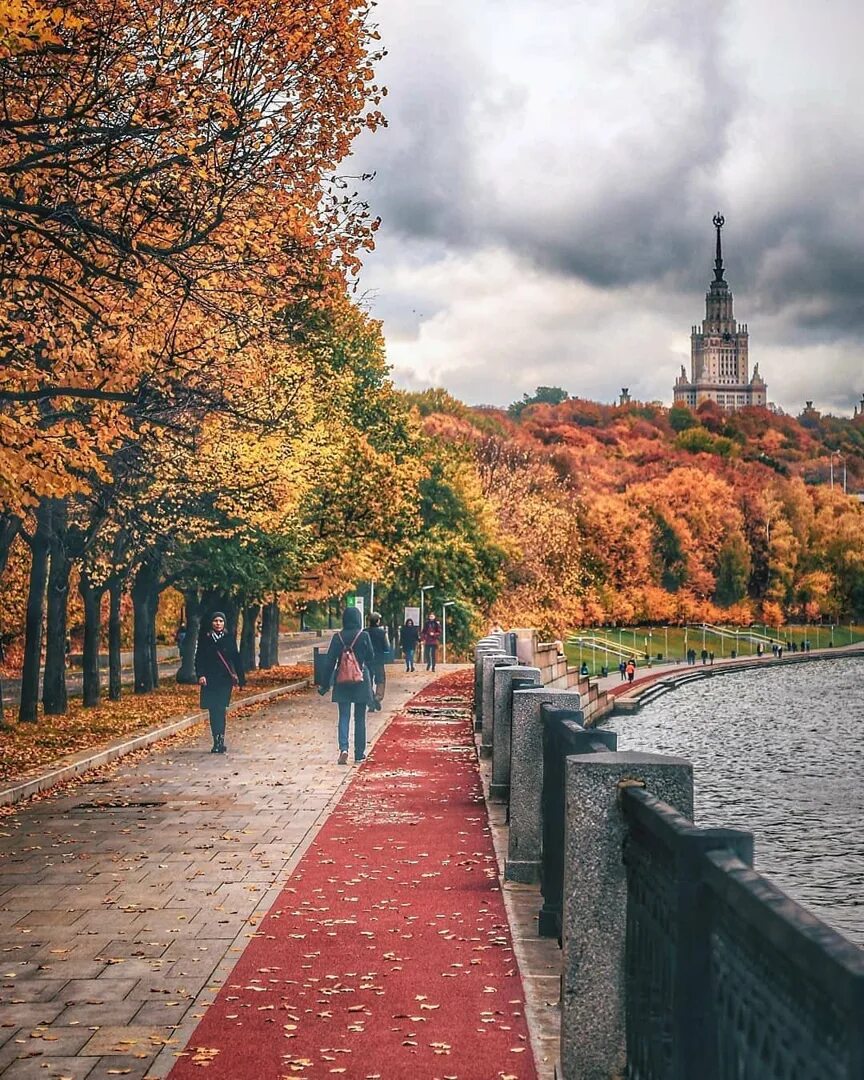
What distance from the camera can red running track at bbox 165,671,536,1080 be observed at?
6.42 m

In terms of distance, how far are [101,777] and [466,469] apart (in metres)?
49.0

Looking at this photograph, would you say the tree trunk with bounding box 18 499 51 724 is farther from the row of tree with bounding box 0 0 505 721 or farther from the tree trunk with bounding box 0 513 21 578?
the row of tree with bounding box 0 0 505 721

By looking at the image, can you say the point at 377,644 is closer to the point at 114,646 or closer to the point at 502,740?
the point at 114,646

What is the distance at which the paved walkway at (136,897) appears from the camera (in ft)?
22.3

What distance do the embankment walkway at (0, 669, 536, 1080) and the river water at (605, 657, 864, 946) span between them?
538 cm

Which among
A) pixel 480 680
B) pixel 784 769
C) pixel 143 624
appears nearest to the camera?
pixel 480 680

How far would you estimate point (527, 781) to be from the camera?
11.1 metres

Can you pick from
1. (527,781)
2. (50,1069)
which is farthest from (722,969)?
(527,781)

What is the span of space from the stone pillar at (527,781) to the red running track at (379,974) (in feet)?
1.01

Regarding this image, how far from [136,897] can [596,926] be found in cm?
491

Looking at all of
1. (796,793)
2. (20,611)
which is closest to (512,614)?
(20,611)

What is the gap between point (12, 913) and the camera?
952 centimetres

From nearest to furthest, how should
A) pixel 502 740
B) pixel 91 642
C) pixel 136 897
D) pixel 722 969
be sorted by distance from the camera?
pixel 722 969 < pixel 136 897 < pixel 502 740 < pixel 91 642

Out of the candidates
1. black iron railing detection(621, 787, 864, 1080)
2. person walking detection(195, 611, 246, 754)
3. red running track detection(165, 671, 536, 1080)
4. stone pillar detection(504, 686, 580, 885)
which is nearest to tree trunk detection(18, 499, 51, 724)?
person walking detection(195, 611, 246, 754)
